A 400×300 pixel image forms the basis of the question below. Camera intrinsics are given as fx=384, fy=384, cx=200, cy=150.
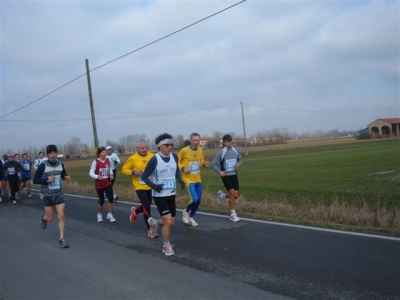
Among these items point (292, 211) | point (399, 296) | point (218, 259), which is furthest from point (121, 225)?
point (399, 296)

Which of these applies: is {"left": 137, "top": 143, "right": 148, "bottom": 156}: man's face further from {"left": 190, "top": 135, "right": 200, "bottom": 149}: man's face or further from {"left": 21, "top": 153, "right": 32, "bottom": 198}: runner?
{"left": 21, "top": 153, "right": 32, "bottom": 198}: runner

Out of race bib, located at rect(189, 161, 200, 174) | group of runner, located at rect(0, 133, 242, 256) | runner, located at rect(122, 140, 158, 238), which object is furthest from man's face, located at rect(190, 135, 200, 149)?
runner, located at rect(122, 140, 158, 238)

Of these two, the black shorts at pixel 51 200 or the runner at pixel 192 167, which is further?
the runner at pixel 192 167

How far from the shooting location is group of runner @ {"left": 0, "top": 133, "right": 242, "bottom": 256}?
6.53 m

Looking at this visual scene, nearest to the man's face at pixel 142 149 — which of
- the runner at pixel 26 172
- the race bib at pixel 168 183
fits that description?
the race bib at pixel 168 183

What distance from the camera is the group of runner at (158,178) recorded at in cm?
653

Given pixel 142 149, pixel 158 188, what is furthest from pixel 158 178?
pixel 142 149

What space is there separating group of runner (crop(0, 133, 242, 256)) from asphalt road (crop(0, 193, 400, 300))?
0.43 meters

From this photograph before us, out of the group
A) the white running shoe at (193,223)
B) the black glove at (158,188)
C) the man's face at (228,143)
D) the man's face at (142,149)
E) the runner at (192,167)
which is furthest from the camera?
the man's face at (228,143)

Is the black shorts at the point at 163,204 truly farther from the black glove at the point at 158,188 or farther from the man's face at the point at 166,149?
the man's face at the point at 166,149

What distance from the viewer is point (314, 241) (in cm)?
671

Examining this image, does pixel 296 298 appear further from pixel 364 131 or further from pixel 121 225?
pixel 364 131

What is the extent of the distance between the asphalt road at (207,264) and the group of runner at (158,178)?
16.8 inches

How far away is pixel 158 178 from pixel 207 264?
65.2 inches
